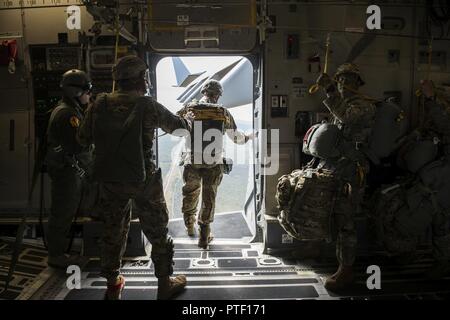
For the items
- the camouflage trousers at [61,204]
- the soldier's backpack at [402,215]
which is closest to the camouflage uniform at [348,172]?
the soldier's backpack at [402,215]

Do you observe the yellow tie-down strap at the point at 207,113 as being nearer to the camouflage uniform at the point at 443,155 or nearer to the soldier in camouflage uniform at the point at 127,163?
the soldier in camouflage uniform at the point at 127,163

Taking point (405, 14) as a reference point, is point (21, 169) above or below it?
below

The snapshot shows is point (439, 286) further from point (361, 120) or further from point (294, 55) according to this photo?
point (294, 55)

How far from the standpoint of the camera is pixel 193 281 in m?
3.88

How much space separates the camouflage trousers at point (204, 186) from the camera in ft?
15.9

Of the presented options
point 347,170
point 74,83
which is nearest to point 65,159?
point 74,83

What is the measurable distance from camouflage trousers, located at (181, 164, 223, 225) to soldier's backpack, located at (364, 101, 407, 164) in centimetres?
201

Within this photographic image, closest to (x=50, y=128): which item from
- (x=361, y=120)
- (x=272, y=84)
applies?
(x=272, y=84)

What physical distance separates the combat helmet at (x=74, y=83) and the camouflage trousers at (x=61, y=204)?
2.74 ft

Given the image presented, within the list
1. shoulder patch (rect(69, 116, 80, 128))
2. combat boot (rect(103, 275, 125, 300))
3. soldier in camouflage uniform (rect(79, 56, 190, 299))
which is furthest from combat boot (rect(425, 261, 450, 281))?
shoulder patch (rect(69, 116, 80, 128))

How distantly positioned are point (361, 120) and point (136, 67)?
7.19ft

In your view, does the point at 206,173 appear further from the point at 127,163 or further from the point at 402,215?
the point at 402,215

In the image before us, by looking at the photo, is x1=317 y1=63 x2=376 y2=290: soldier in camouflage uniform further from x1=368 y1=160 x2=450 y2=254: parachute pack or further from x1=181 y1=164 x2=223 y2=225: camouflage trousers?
x1=181 y1=164 x2=223 y2=225: camouflage trousers

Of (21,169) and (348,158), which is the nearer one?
(348,158)
